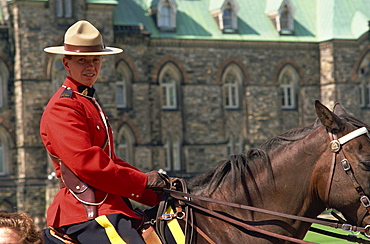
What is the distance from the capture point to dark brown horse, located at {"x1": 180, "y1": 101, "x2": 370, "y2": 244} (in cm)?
527

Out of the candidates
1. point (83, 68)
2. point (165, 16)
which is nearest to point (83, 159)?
point (83, 68)

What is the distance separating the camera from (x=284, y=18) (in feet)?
133

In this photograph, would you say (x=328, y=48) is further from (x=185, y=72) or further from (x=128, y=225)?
(x=128, y=225)

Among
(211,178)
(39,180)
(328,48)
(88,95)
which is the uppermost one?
(328,48)

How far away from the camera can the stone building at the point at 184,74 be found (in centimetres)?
3262

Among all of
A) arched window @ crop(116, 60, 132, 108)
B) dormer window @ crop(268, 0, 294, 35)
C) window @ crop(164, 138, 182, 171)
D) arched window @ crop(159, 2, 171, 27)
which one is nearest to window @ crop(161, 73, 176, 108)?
window @ crop(164, 138, 182, 171)

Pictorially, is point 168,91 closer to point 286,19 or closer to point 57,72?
point 57,72

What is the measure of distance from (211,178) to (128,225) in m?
0.85

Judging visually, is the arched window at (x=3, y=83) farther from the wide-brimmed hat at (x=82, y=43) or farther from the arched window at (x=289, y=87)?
the wide-brimmed hat at (x=82, y=43)

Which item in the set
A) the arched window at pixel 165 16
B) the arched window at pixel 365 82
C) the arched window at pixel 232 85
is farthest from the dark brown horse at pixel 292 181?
the arched window at pixel 365 82

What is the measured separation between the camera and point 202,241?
17.7 feet

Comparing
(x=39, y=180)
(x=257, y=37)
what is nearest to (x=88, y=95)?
(x=39, y=180)

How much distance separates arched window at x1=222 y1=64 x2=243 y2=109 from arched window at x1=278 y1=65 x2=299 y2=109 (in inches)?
104

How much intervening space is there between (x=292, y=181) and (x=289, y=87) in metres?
35.1
